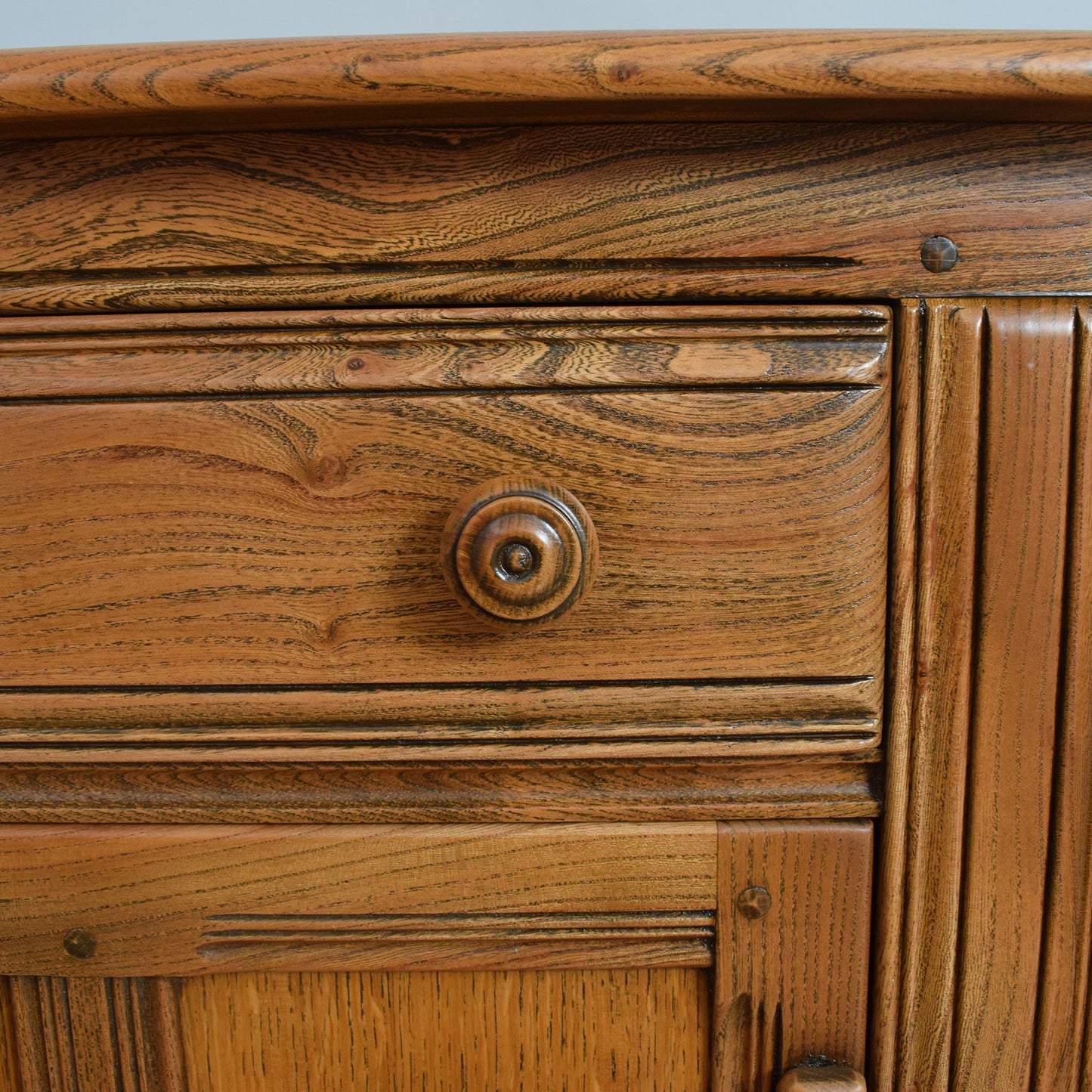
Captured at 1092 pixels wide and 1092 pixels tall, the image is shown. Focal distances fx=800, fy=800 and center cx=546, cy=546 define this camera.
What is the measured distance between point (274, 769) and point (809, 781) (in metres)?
0.19

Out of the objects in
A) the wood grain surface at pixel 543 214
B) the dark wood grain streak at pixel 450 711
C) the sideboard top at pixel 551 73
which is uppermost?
the sideboard top at pixel 551 73

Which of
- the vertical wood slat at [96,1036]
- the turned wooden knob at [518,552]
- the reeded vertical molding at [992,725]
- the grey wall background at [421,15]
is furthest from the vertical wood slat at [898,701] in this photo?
the grey wall background at [421,15]

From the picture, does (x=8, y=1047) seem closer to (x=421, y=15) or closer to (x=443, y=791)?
(x=443, y=791)

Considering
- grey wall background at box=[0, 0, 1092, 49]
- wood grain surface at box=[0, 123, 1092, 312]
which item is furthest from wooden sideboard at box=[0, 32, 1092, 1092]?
grey wall background at box=[0, 0, 1092, 49]

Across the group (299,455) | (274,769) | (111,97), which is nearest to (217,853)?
(274,769)

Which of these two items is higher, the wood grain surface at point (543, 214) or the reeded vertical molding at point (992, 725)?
the wood grain surface at point (543, 214)

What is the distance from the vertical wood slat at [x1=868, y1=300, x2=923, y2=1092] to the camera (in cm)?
27

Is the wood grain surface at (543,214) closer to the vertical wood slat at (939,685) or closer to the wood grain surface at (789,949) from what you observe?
the vertical wood slat at (939,685)

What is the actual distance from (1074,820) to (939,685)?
7cm

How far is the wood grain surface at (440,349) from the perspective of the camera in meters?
0.27

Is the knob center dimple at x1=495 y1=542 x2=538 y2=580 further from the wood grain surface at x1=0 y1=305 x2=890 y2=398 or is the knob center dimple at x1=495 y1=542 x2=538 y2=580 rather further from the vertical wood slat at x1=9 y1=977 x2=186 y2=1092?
the vertical wood slat at x1=9 y1=977 x2=186 y2=1092

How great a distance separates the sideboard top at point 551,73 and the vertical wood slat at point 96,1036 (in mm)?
305

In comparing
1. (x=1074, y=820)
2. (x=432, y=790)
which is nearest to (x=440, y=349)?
(x=432, y=790)

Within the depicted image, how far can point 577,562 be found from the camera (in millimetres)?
260
